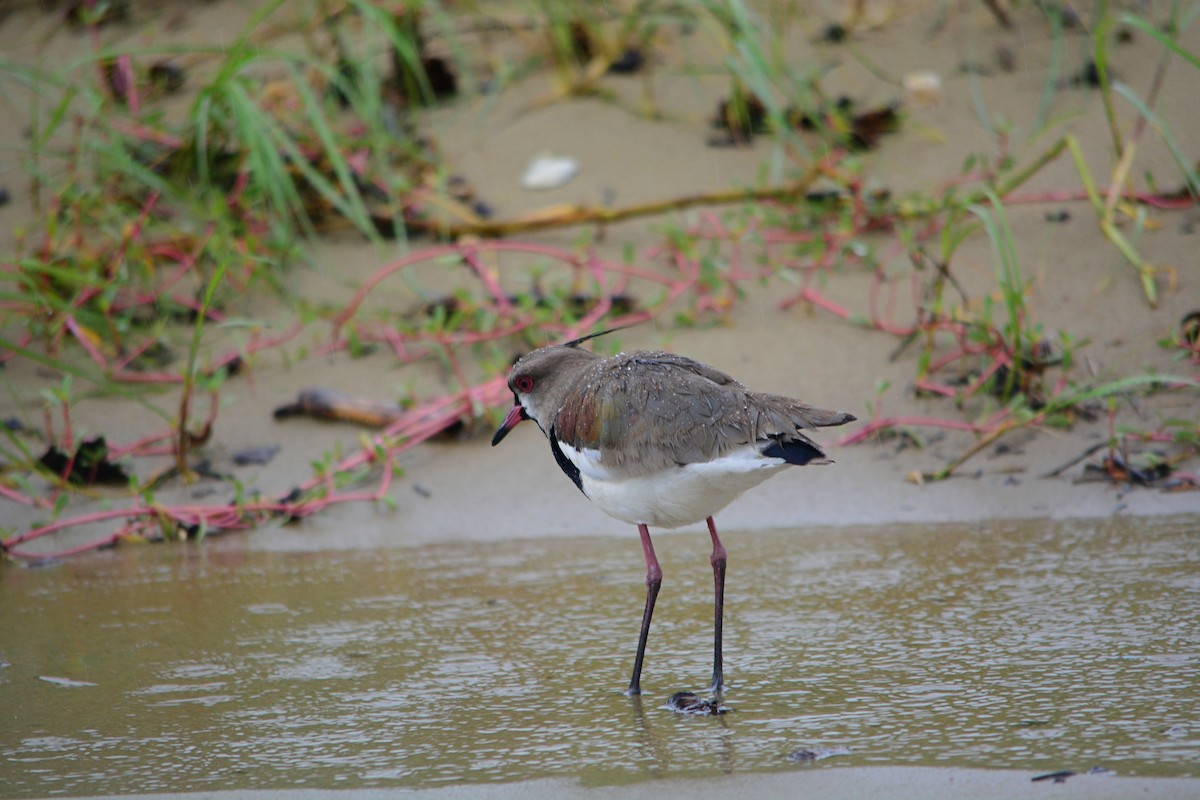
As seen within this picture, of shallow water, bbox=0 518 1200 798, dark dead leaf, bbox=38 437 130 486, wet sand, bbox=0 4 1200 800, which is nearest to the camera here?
shallow water, bbox=0 518 1200 798

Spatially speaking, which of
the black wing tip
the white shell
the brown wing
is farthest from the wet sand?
the brown wing

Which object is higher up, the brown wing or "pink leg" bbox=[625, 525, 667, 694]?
the brown wing

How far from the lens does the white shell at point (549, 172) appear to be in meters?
6.33

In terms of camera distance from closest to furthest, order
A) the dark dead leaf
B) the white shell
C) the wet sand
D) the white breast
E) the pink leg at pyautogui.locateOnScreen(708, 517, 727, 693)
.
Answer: the white breast → the pink leg at pyautogui.locateOnScreen(708, 517, 727, 693) → the wet sand → the dark dead leaf → the white shell

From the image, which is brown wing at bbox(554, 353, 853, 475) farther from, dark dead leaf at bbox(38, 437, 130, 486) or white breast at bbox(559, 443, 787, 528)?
dark dead leaf at bbox(38, 437, 130, 486)

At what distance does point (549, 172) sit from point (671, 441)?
3.53 m

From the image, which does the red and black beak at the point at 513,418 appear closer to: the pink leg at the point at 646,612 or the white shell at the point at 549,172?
the pink leg at the point at 646,612

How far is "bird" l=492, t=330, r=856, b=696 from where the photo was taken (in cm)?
297

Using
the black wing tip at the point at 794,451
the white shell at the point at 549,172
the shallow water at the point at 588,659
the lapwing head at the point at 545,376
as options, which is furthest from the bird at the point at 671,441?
the white shell at the point at 549,172

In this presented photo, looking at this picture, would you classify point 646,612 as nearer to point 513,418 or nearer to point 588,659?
point 588,659

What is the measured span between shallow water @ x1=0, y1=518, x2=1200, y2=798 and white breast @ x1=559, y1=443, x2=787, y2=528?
427 mm

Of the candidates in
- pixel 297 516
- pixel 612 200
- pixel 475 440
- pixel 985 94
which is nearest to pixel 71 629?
pixel 297 516

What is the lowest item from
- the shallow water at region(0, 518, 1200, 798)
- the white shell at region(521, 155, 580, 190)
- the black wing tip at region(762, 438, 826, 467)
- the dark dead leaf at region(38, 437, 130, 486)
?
the shallow water at region(0, 518, 1200, 798)

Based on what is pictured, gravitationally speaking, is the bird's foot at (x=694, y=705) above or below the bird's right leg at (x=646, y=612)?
below
